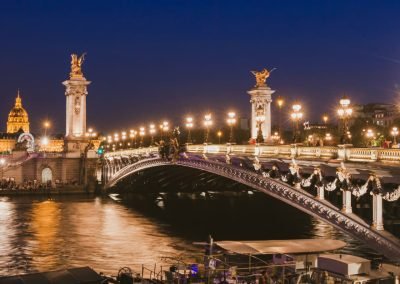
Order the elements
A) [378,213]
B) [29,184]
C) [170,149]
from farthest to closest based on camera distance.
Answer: [29,184] < [170,149] < [378,213]

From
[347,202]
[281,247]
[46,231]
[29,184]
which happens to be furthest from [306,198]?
[29,184]

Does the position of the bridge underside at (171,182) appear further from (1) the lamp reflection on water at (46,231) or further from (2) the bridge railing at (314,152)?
(2) the bridge railing at (314,152)

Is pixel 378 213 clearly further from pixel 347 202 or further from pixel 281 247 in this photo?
pixel 281 247

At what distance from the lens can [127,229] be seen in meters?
46.1

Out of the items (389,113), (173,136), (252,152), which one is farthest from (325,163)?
(389,113)

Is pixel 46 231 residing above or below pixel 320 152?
below

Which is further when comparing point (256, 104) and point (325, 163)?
point (256, 104)

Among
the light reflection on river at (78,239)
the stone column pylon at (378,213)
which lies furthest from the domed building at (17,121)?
the stone column pylon at (378,213)

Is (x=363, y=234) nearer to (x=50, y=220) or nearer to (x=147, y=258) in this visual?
(x=147, y=258)

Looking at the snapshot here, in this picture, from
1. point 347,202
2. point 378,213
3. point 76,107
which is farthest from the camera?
point 76,107

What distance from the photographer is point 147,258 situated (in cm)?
3369

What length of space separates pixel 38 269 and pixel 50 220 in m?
19.3

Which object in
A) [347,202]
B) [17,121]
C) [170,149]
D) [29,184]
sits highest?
[17,121]

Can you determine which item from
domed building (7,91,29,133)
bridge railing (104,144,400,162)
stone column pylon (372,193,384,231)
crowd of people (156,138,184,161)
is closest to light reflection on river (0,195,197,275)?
crowd of people (156,138,184,161)
